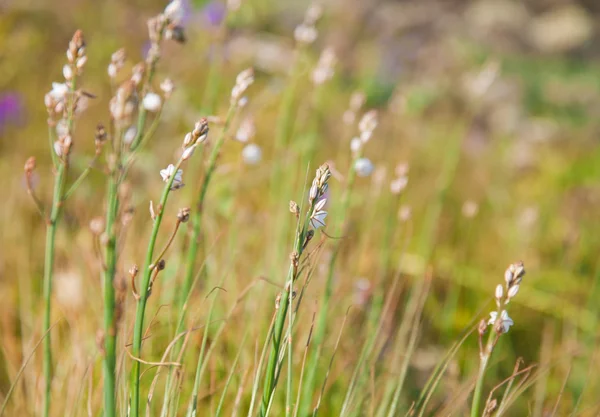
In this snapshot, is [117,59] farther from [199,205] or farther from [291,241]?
[291,241]

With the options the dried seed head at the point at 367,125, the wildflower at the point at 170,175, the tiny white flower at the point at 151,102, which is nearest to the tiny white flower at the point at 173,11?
the tiny white flower at the point at 151,102

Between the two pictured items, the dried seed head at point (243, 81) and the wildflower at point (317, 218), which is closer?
the wildflower at point (317, 218)

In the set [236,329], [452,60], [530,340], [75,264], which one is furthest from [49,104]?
[452,60]

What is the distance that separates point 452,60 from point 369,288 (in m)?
4.87

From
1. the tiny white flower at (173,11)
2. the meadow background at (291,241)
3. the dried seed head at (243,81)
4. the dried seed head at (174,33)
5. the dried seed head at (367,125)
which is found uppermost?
the tiny white flower at (173,11)

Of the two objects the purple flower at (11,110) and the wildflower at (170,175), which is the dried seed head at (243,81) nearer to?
the wildflower at (170,175)

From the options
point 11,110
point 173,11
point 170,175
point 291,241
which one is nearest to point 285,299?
point 170,175

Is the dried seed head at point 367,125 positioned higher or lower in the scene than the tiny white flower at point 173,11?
lower

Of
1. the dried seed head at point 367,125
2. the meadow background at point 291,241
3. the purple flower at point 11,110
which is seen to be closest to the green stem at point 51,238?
the meadow background at point 291,241

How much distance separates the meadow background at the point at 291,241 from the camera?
4.00 ft

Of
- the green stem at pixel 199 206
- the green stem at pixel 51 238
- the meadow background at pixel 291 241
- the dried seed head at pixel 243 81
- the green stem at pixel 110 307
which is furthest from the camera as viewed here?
the meadow background at pixel 291 241

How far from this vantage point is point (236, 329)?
143cm

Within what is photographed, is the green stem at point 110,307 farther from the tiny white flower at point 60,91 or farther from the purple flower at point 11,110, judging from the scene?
the purple flower at point 11,110

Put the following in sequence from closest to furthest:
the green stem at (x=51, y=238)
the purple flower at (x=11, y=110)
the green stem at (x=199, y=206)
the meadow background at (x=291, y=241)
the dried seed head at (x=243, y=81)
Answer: the green stem at (x=51, y=238) < the dried seed head at (x=243, y=81) < the green stem at (x=199, y=206) < the meadow background at (x=291, y=241) < the purple flower at (x=11, y=110)
